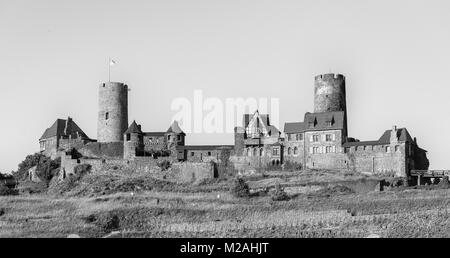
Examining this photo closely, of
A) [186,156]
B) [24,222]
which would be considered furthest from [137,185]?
[24,222]

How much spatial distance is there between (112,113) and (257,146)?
52.0ft

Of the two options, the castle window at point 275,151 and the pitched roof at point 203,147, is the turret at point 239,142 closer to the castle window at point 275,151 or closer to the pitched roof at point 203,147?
the pitched roof at point 203,147

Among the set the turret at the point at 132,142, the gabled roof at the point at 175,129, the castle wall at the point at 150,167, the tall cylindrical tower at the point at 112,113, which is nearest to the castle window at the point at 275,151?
the castle wall at the point at 150,167

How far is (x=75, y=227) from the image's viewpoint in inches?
1722

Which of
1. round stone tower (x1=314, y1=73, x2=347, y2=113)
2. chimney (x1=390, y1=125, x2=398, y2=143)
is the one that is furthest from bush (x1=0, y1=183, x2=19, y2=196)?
chimney (x1=390, y1=125, x2=398, y2=143)

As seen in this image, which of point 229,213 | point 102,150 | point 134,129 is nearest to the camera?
point 229,213

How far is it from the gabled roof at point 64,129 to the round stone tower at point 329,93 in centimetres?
2401

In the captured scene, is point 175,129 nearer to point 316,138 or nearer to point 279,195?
point 316,138

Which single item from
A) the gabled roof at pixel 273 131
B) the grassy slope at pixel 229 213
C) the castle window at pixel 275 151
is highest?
the gabled roof at pixel 273 131

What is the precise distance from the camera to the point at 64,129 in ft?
260

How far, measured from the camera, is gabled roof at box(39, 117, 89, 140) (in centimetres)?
7869

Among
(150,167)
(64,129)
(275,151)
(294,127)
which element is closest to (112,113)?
(64,129)

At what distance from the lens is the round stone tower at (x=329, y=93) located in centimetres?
7531
